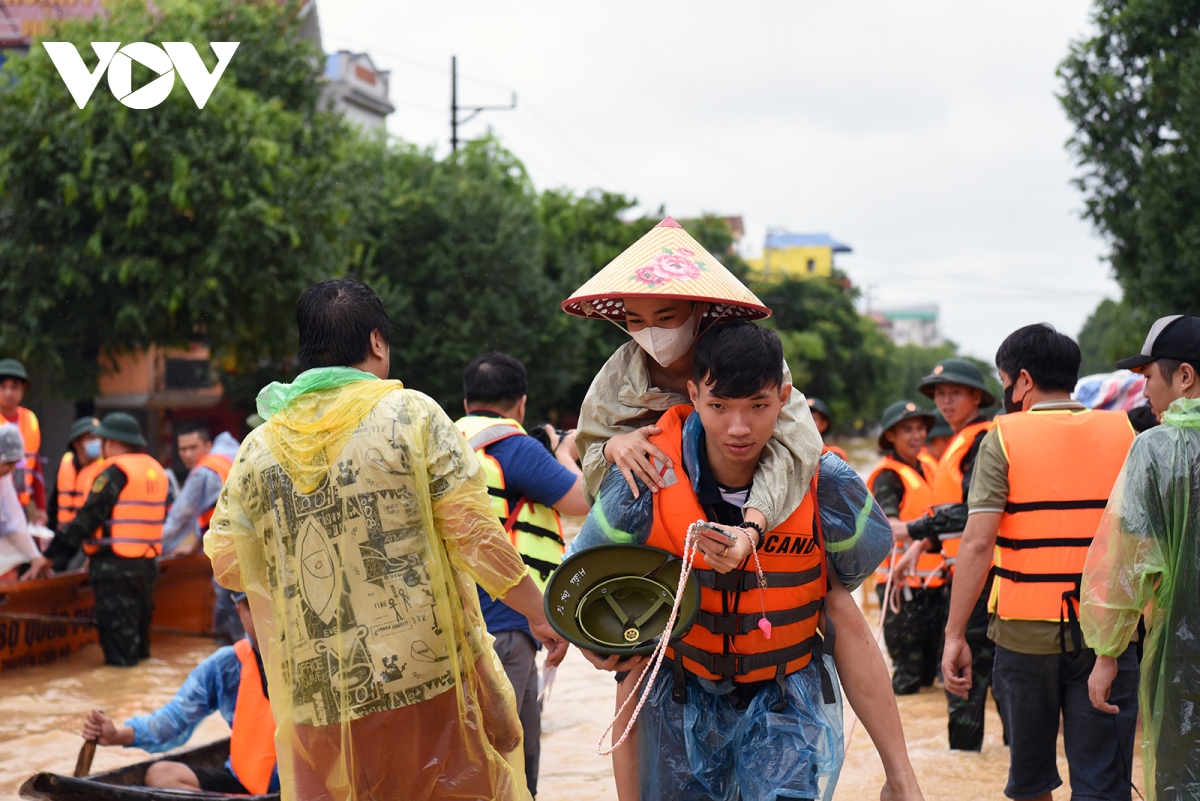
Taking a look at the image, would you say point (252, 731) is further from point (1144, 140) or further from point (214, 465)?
point (1144, 140)

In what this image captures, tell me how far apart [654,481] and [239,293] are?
54.4 feet

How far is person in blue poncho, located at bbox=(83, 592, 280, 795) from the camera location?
16.1 ft

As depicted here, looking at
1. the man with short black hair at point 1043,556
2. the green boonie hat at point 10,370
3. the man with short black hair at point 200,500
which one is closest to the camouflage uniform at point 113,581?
the man with short black hair at point 200,500

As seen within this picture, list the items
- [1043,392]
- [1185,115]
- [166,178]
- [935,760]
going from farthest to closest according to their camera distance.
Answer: [1185,115], [166,178], [935,760], [1043,392]

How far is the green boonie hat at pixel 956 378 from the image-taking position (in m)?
7.09

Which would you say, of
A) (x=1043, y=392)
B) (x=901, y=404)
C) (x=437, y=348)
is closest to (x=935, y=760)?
(x=901, y=404)

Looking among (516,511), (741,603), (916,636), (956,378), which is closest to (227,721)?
(516,511)

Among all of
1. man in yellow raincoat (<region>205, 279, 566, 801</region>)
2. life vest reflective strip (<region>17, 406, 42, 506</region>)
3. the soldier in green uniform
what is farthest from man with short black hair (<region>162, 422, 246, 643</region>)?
man in yellow raincoat (<region>205, 279, 566, 801</region>)

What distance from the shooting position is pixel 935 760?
7066 mm

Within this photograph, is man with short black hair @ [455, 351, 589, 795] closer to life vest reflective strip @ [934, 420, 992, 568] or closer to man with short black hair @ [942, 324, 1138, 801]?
man with short black hair @ [942, 324, 1138, 801]

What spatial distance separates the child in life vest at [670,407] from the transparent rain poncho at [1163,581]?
105 centimetres

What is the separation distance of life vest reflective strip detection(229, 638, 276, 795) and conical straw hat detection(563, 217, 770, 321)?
2392 mm

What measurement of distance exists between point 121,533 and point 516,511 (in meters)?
5.92

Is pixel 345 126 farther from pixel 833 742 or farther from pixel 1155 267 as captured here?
pixel 833 742
